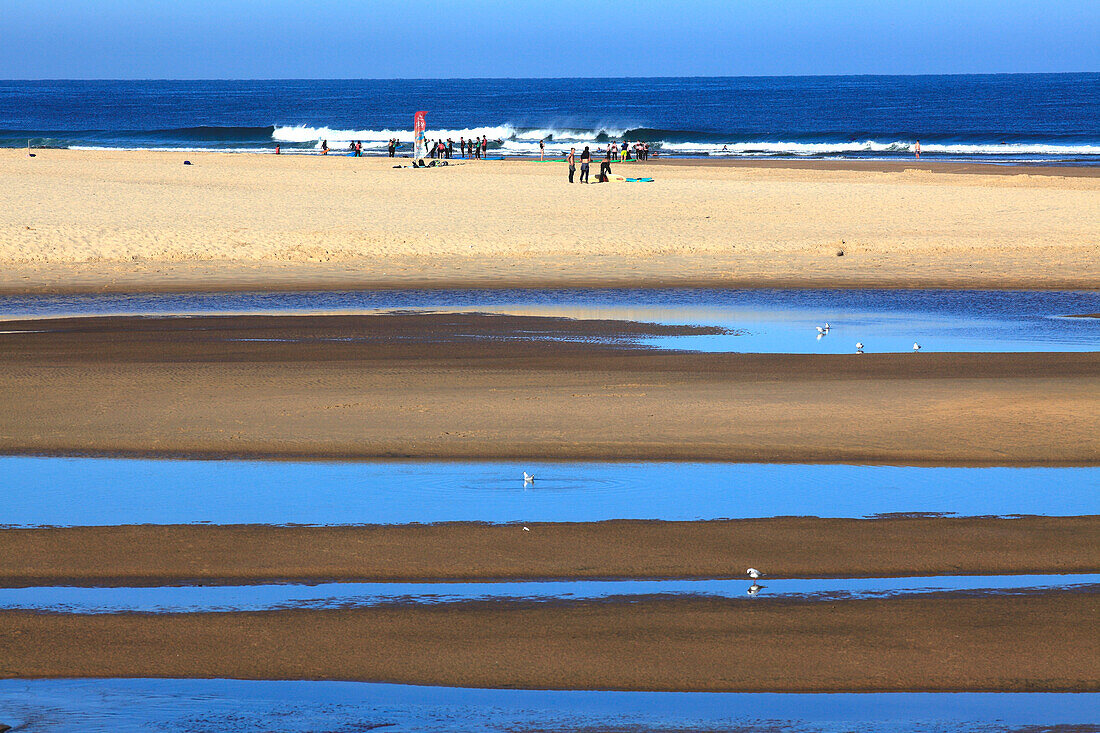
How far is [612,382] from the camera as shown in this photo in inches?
495

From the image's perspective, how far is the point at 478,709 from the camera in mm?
5582

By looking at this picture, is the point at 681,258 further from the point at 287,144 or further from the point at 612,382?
Result: the point at 287,144

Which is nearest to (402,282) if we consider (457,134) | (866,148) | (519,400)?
(519,400)

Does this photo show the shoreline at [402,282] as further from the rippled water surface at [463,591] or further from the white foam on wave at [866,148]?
the white foam on wave at [866,148]

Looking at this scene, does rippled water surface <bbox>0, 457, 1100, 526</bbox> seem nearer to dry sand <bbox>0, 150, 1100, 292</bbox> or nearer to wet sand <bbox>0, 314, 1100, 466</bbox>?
wet sand <bbox>0, 314, 1100, 466</bbox>

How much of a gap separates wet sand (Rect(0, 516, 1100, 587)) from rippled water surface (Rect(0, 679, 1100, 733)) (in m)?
1.46

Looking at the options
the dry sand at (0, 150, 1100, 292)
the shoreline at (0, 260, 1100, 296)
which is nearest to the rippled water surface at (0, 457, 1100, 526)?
the shoreline at (0, 260, 1100, 296)

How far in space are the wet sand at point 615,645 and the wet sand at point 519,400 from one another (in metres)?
3.45

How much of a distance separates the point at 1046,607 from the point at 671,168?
44085 millimetres

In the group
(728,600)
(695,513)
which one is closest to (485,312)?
(695,513)

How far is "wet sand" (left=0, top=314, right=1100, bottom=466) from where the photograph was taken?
1030 centimetres

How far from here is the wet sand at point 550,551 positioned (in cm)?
729

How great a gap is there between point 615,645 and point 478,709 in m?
0.89

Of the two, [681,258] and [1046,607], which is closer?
[1046,607]
